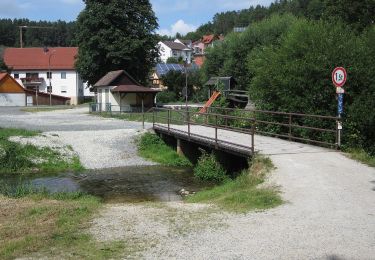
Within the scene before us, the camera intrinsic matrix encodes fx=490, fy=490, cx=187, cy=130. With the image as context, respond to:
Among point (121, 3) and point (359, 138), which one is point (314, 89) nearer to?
point (359, 138)

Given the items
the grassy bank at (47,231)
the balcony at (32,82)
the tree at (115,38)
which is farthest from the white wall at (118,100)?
the balcony at (32,82)

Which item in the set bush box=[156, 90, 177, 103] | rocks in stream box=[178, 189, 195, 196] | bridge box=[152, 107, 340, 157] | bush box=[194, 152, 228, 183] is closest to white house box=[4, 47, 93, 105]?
bush box=[156, 90, 177, 103]

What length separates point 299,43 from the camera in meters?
19.3

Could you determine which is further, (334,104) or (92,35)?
(92,35)

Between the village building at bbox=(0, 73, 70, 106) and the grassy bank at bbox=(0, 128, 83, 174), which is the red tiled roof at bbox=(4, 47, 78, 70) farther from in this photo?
the grassy bank at bbox=(0, 128, 83, 174)

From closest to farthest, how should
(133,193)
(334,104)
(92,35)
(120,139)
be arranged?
(133,193) → (334,104) → (120,139) → (92,35)

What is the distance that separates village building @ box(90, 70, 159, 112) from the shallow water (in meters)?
29.6

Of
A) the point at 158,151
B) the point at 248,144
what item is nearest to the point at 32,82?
the point at 158,151

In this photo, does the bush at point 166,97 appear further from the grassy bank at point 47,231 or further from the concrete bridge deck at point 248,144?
the grassy bank at point 47,231

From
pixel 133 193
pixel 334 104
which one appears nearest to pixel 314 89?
pixel 334 104

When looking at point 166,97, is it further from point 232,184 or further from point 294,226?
point 294,226

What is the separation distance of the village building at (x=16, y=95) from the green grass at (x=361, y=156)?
64302mm

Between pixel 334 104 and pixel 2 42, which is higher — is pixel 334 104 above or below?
below

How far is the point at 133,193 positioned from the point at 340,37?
9.76 metres
